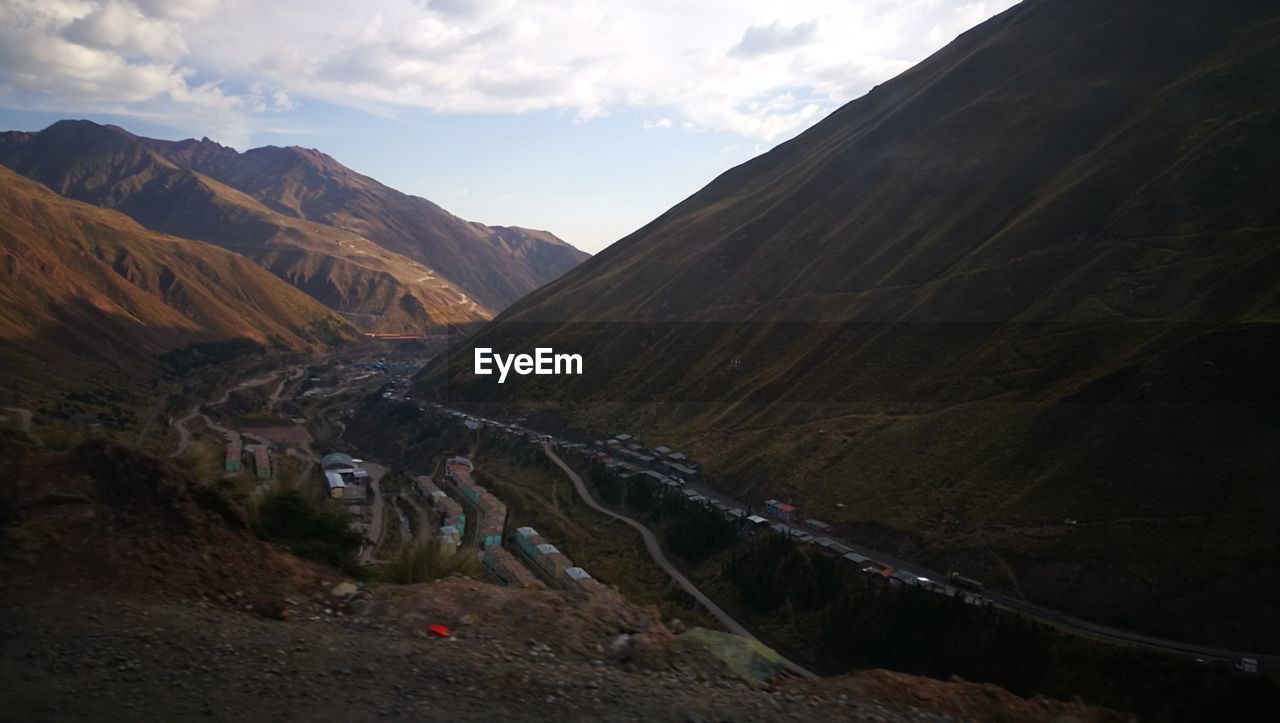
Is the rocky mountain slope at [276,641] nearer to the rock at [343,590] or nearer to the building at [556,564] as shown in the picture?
the rock at [343,590]

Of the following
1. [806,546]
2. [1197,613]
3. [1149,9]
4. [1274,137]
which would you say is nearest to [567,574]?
[806,546]

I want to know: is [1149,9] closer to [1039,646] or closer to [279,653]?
[1039,646]

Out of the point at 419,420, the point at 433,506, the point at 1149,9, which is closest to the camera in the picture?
the point at 433,506

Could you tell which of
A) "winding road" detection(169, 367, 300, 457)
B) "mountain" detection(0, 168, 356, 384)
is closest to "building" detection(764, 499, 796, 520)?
"winding road" detection(169, 367, 300, 457)

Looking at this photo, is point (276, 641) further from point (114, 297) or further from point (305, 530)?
point (114, 297)

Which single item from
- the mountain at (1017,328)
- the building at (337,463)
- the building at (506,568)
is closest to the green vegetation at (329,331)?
the mountain at (1017,328)

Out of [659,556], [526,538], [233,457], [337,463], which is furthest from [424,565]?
[337,463]
